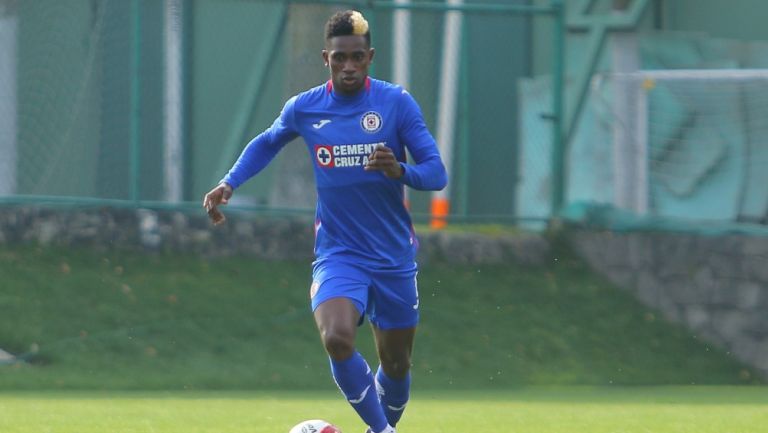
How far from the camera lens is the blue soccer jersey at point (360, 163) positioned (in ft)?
27.9

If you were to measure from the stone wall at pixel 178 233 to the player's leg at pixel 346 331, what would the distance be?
6.87m

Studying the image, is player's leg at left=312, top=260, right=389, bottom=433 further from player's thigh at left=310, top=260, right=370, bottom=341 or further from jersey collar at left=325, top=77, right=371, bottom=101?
jersey collar at left=325, top=77, right=371, bottom=101

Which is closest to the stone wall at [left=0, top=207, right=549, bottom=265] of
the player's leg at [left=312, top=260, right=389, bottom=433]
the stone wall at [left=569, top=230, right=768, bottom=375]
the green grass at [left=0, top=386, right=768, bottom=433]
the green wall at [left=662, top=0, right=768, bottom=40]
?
the stone wall at [left=569, top=230, right=768, bottom=375]

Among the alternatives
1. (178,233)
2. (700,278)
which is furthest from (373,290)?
(700,278)

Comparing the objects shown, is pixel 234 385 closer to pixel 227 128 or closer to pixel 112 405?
pixel 112 405

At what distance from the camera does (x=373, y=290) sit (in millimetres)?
8602

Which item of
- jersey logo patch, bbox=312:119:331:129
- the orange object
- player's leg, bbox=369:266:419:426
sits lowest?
the orange object

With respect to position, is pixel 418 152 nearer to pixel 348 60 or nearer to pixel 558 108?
pixel 348 60

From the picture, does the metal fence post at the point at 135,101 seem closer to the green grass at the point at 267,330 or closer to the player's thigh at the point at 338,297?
the green grass at the point at 267,330

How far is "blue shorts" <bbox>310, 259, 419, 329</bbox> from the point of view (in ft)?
27.4

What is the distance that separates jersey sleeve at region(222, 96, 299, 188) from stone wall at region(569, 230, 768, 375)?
23.3 ft

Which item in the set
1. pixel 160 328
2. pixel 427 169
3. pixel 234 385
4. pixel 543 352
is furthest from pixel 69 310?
pixel 427 169

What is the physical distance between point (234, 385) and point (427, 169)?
5458mm

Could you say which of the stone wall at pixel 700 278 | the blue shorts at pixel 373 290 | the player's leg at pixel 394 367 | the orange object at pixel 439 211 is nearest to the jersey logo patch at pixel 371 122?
the blue shorts at pixel 373 290
